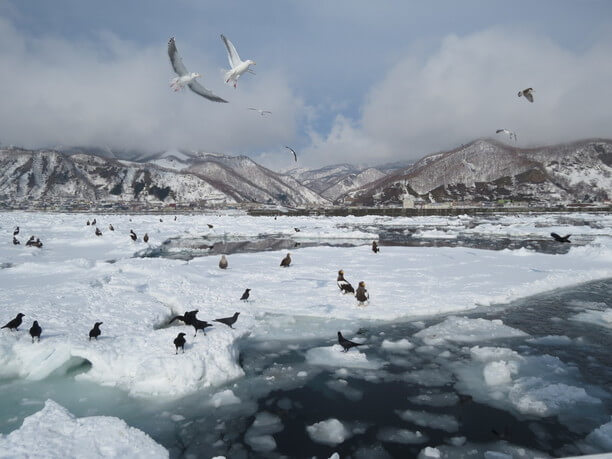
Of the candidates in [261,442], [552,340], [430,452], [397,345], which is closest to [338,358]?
[397,345]

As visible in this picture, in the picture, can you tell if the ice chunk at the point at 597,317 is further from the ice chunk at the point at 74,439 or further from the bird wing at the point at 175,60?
the bird wing at the point at 175,60

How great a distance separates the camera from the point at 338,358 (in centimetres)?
883

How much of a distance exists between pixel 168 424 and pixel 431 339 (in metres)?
6.67

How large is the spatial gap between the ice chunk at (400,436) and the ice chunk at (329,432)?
21.0 inches

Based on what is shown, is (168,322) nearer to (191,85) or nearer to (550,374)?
(191,85)

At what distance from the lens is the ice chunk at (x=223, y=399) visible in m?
6.86

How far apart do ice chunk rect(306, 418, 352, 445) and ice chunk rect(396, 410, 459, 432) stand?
1119 millimetres

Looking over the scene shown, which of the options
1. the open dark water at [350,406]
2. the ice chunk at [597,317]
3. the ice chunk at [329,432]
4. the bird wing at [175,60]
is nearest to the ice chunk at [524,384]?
the open dark water at [350,406]

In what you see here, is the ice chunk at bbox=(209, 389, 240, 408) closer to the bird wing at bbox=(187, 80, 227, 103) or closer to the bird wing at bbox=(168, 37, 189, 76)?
the bird wing at bbox=(187, 80, 227, 103)

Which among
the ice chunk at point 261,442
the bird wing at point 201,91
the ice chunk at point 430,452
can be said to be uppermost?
the bird wing at point 201,91

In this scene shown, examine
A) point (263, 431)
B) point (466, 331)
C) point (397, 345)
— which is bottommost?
point (263, 431)

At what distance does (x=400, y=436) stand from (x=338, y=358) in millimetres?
3031

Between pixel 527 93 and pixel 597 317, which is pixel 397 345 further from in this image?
pixel 527 93

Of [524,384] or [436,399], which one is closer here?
[436,399]
